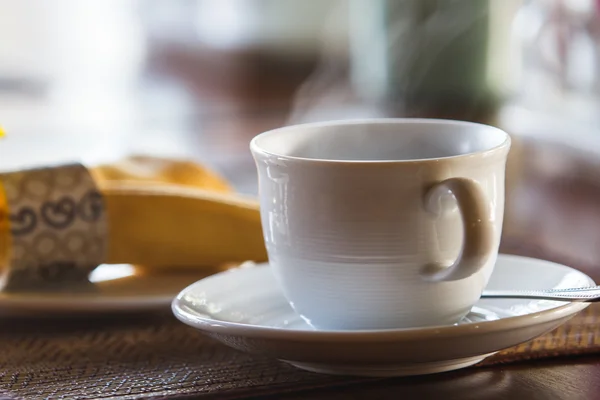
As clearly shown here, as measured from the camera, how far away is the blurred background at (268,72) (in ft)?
3.72


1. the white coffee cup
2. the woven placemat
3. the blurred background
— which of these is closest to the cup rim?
the white coffee cup

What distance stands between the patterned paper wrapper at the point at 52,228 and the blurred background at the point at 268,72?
8.1 inches

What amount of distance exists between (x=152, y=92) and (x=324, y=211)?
11.1ft

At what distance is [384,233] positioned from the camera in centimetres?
41

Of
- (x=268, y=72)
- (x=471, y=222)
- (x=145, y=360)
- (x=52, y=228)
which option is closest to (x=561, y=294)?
(x=471, y=222)

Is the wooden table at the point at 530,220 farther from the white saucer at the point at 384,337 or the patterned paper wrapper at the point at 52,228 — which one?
the patterned paper wrapper at the point at 52,228

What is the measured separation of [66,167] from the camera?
58 cm

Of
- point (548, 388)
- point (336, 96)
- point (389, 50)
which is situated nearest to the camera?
point (548, 388)

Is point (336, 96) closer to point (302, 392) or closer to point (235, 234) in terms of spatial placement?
point (235, 234)

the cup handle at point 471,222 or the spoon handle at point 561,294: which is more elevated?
the cup handle at point 471,222

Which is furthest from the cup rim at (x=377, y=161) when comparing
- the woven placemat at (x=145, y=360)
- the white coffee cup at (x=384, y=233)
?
the woven placemat at (x=145, y=360)

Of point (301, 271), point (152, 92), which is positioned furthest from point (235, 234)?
point (152, 92)

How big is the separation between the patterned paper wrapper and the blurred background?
0.21m

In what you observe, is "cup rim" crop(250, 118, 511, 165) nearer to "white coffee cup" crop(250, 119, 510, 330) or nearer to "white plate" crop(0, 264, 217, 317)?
"white coffee cup" crop(250, 119, 510, 330)
